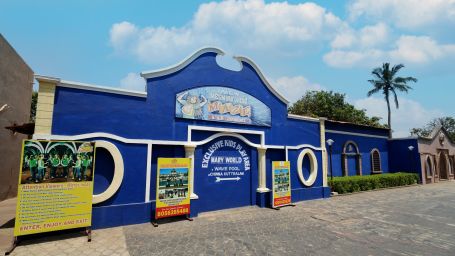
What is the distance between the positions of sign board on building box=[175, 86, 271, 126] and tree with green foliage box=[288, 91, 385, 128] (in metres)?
23.1

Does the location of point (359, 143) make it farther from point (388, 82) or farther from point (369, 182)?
point (388, 82)

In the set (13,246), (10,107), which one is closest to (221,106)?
(13,246)

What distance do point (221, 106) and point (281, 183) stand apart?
15.3ft

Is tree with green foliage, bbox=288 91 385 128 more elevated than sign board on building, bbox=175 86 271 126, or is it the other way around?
tree with green foliage, bbox=288 91 385 128

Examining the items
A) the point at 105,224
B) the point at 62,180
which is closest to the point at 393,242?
the point at 105,224

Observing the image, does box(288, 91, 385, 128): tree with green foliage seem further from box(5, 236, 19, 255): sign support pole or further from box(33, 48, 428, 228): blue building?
box(5, 236, 19, 255): sign support pole

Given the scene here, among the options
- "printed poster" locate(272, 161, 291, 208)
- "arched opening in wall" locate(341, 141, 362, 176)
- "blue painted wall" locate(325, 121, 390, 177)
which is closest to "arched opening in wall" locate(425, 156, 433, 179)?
"blue painted wall" locate(325, 121, 390, 177)

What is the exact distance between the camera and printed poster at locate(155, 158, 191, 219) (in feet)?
29.2

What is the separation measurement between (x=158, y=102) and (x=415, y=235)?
32.4 feet

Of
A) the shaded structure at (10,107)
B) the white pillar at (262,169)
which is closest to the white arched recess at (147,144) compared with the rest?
the white pillar at (262,169)

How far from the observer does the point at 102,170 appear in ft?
27.8

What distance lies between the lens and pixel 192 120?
34.1 ft

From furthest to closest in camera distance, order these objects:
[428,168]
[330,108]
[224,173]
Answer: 1. [330,108]
2. [428,168]
3. [224,173]

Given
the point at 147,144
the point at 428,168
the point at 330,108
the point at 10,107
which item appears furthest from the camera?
the point at 330,108
